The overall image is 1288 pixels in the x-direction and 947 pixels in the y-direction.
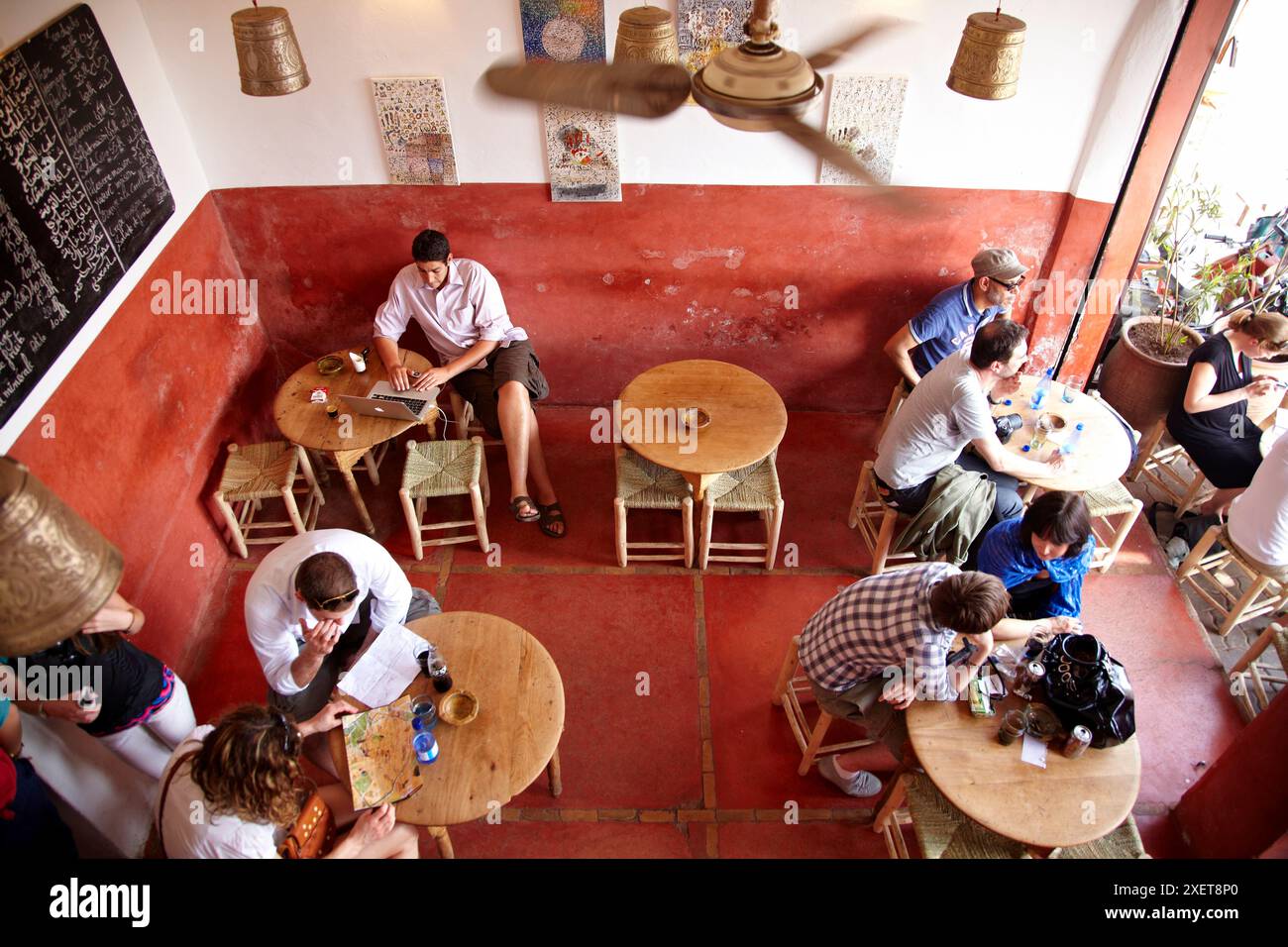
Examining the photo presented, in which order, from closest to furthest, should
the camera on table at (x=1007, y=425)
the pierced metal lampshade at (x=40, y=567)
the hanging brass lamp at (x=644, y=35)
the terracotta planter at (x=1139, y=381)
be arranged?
the pierced metal lampshade at (x=40, y=567) < the hanging brass lamp at (x=644, y=35) < the camera on table at (x=1007, y=425) < the terracotta planter at (x=1139, y=381)

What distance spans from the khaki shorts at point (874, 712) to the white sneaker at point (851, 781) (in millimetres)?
499

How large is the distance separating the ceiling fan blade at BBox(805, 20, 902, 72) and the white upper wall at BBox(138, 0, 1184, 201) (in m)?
2.22

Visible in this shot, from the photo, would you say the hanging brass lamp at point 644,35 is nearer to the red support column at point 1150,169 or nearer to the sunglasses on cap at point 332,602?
the sunglasses on cap at point 332,602

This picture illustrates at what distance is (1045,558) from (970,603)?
35.6 inches

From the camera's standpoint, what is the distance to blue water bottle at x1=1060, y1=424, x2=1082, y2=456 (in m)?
4.28

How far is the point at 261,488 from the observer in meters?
4.51

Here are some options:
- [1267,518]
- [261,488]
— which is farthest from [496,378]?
[1267,518]

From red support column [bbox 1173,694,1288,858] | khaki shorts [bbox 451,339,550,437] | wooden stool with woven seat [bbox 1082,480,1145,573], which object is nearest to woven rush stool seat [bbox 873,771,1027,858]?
red support column [bbox 1173,694,1288,858]

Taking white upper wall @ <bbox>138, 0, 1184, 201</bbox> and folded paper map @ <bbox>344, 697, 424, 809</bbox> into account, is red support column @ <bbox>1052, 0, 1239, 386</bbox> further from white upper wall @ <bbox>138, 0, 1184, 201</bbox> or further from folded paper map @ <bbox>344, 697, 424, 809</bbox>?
folded paper map @ <bbox>344, 697, 424, 809</bbox>

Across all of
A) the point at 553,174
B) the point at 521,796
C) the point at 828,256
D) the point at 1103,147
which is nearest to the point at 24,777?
the point at 521,796

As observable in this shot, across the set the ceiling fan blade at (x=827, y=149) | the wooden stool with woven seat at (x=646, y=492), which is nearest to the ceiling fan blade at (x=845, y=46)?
the ceiling fan blade at (x=827, y=149)

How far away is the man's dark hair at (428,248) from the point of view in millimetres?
4477

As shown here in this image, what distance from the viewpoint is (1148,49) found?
429 cm

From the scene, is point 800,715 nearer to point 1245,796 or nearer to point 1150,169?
point 1245,796
